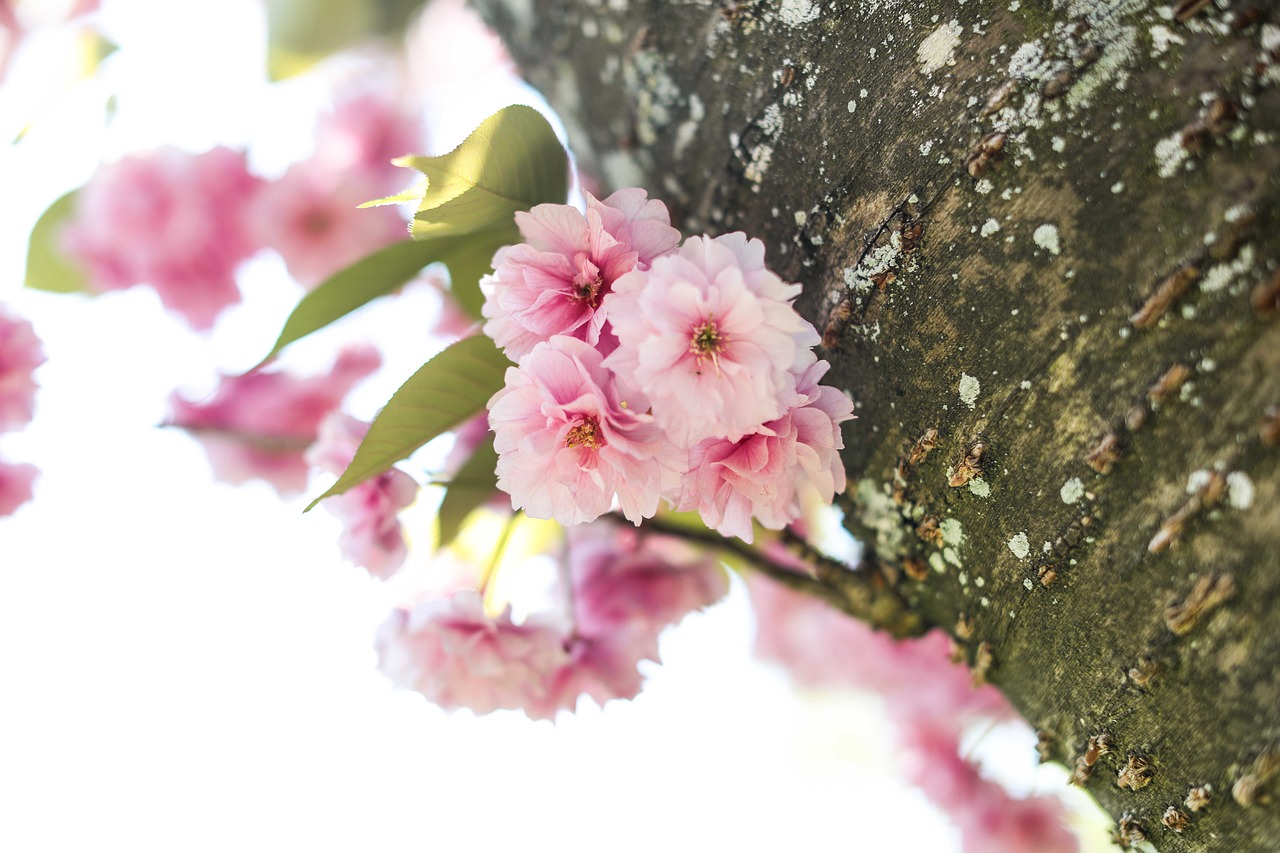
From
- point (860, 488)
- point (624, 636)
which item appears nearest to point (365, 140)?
point (624, 636)

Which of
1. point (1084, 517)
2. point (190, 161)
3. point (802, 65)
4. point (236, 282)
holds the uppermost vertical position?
point (802, 65)

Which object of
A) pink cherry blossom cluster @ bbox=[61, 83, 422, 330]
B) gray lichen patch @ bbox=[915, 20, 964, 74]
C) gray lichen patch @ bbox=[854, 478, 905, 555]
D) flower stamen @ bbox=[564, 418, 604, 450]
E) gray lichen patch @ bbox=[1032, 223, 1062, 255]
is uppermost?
gray lichen patch @ bbox=[915, 20, 964, 74]

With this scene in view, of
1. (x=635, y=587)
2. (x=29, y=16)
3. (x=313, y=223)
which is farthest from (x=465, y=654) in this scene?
(x=29, y=16)

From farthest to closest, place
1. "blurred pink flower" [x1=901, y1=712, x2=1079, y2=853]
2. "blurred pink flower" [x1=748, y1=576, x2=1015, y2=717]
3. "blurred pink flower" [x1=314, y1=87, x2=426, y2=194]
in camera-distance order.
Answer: "blurred pink flower" [x1=314, y1=87, x2=426, y2=194] → "blurred pink flower" [x1=748, y1=576, x2=1015, y2=717] → "blurred pink flower" [x1=901, y1=712, x2=1079, y2=853]

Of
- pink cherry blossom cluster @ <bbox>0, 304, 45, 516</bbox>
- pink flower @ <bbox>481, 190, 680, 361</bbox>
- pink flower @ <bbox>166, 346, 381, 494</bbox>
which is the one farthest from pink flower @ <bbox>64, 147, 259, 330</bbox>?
pink flower @ <bbox>481, 190, 680, 361</bbox>

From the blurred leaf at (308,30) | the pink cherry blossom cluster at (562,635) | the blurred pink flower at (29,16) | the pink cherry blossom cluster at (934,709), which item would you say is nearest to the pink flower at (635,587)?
the pink cherry blossom cluster at (562,635)

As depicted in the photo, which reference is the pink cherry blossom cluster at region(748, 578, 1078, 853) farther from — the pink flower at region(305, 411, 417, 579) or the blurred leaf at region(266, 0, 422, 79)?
the blurred leaf at region(266, 0, 422, 79)

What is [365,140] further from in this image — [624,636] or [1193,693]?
[1193,693]
